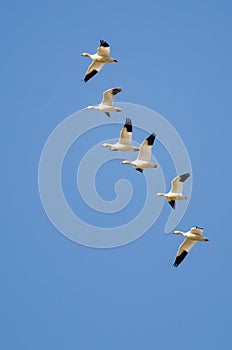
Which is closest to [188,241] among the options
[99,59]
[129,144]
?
[129,144]

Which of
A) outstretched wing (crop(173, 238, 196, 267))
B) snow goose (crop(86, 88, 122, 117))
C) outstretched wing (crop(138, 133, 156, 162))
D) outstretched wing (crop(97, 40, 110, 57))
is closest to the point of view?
outstretched wing (crop(97, 40, 110, 57))

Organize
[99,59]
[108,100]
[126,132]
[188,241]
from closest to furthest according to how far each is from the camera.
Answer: [99,59]
[126,132]
[108,100]
[188,241]

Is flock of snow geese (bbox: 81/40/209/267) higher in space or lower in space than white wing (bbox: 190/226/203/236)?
higher

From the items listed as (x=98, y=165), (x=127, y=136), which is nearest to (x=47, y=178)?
(x=98, y=165)

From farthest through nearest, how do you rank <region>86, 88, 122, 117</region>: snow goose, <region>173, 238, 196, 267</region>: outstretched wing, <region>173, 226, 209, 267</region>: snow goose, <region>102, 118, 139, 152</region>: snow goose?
<region>173, 238, 196, 267</region>: outstretched wing, <region>173, 226, 209, 267</region>: snow goose, <region>86, 88, 122, 117</region>: snow goose, <region>102, 118, 139, 152</region>: snow goose

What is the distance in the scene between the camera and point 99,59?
2800 centimetres

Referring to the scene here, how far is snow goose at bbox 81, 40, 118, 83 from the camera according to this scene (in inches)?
1092

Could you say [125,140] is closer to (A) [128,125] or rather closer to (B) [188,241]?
(A) [128,125]

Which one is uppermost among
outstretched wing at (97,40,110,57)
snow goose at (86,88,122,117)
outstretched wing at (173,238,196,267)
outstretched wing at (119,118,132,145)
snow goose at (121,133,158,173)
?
outstretched wing at (97,40,110,57)

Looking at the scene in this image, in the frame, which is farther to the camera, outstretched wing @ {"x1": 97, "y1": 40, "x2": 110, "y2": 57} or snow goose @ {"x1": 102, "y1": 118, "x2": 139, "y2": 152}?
snow goose @ {"x1": 102, "y1": 118, "x2": 139, "y2": 152}

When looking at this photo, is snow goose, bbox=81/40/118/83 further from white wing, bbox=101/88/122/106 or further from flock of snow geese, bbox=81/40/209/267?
white wing, bbox=101/88/122/106

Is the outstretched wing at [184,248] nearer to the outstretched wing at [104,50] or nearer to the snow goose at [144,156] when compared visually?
the snow goose at [144,156]

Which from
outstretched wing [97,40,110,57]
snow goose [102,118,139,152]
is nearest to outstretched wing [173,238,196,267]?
snow goose [102,118,139,152]

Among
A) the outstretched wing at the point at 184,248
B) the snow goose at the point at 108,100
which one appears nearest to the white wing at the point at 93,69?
the snow goose at the point at 108,100
